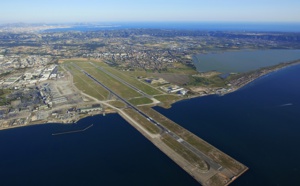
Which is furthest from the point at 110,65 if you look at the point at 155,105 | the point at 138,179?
the point at 138,179

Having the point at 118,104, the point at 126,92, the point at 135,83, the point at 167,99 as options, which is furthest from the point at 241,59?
the point at 118,104

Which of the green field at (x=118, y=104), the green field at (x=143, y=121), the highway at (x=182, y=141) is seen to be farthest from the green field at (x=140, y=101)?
the green field at (x=143, y=121)

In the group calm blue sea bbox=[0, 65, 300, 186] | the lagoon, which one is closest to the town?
calm blue sea bbox=[0, 65, 300, 186]

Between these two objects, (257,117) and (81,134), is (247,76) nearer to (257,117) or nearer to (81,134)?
(257,117)

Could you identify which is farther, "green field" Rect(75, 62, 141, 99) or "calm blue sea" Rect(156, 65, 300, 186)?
"green field" Rect(75, 62, 141, 99)

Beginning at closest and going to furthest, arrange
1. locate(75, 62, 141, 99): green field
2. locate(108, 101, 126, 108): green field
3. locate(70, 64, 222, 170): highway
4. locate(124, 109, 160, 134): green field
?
1. locate(70, 64, 222, 170): highway
2. locate(124, 109, 160, 134): green field
3. locate(108, 101, 126, 108): green field
4. locate(75, 62, 141, 99): green field

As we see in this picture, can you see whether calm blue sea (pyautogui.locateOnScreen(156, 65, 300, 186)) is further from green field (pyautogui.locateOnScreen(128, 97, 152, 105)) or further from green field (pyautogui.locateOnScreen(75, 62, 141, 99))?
green field (pyautogui.locateOnScreen(75, 62, 141, 99))

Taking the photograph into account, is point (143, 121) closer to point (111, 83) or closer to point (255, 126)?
point (255, 126)
